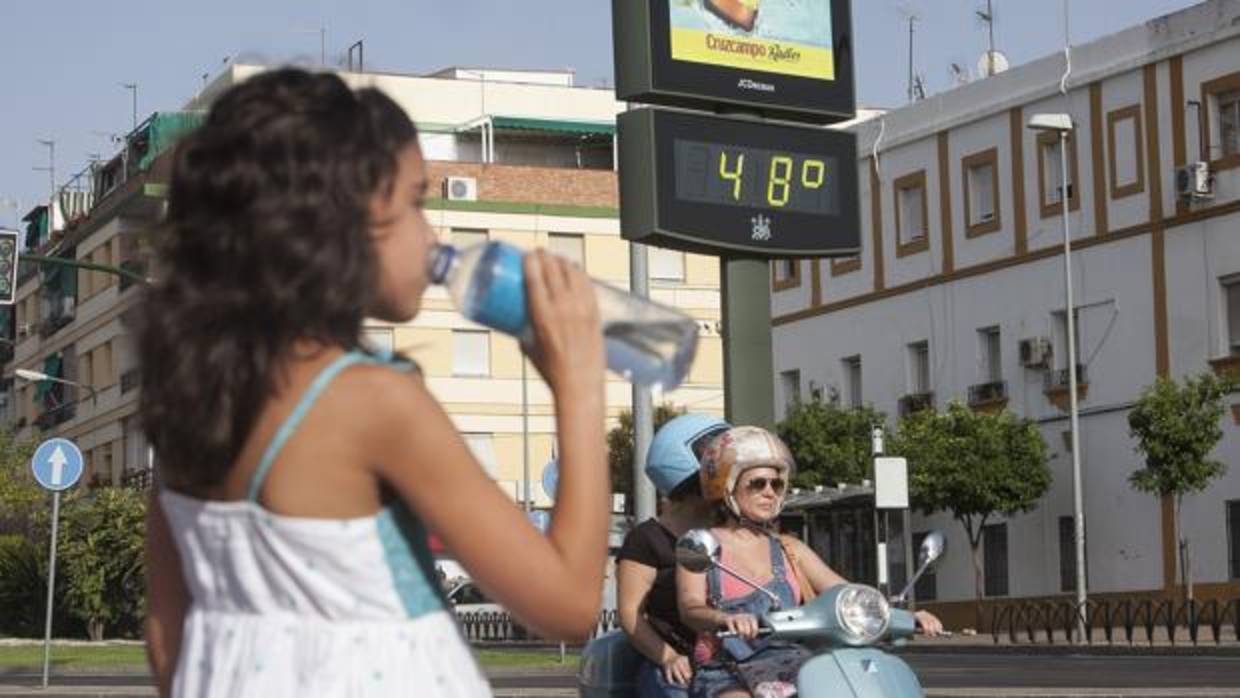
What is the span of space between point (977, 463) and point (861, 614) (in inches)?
1799

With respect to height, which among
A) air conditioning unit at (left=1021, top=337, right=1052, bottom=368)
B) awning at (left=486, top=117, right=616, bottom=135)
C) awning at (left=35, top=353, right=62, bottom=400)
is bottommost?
air conditioning unit at (left=1021, top=337, right=1052, bottom=368)

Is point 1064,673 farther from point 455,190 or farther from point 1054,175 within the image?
point 455,190

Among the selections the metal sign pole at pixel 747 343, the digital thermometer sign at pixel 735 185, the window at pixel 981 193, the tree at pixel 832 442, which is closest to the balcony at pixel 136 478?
the tree at pixel 832 442

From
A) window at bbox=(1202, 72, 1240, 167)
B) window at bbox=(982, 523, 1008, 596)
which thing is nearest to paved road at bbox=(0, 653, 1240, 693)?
window at bbox=(1202, 72, 1240, 167)

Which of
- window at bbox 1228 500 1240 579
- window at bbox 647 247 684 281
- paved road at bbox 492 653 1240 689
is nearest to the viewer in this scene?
paved road at bbox 492 653 1240 689

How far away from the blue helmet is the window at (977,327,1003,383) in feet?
161

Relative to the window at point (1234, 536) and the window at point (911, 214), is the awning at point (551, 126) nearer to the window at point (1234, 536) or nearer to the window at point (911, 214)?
the window at point (911, 214)

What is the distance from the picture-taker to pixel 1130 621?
39.4m

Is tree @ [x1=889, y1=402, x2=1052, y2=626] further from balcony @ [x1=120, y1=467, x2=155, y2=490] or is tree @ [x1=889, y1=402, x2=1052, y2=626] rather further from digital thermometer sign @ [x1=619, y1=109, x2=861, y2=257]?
digital thermometer sign @ [x1=619, y1=109, x2=861, y2=257]

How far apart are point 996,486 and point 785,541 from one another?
4511 cm

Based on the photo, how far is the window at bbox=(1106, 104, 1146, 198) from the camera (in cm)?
5197

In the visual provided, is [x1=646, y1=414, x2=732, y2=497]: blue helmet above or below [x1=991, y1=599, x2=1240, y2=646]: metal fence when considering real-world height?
above

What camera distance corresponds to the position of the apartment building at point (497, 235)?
8081 cm

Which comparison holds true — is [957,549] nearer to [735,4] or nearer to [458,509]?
[735,4]
